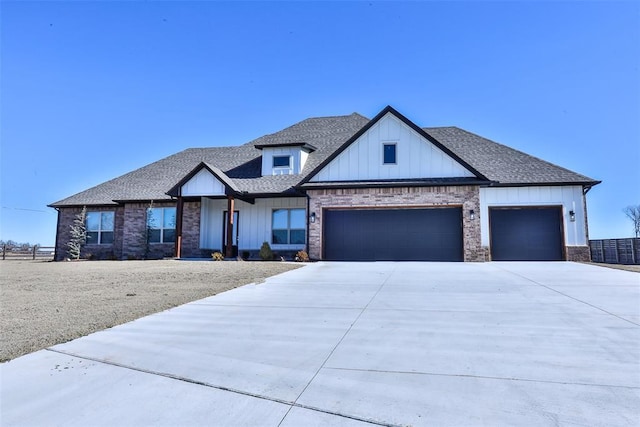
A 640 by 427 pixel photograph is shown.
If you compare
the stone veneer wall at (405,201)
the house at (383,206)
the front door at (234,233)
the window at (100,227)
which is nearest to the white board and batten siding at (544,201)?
the house at (383,206)

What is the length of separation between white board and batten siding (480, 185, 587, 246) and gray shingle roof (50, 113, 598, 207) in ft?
1.38

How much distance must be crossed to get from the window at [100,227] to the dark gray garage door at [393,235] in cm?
1265

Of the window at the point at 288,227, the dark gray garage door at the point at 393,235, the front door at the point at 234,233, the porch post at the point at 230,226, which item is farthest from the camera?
the front door at the point at 234,233

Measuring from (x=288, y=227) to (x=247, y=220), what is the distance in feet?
7.38

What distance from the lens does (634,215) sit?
48062mm

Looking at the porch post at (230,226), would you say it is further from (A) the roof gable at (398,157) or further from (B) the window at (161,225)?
(A) the roof gable at (398,157)

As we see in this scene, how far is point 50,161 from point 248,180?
613 inches

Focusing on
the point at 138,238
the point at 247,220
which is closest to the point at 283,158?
the point at 247,220

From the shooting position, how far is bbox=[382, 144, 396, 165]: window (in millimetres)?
17094

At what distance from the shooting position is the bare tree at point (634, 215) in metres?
47.2

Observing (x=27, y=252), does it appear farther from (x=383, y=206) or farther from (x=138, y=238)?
(x=383, y=206)

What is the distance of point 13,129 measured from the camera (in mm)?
18453

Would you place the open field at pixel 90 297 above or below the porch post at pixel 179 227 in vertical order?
below

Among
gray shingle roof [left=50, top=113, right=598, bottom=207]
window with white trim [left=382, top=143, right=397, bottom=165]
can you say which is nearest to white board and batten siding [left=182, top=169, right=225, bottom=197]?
gray shingle roof [left=50, top=113, right=598, bottom=207]
